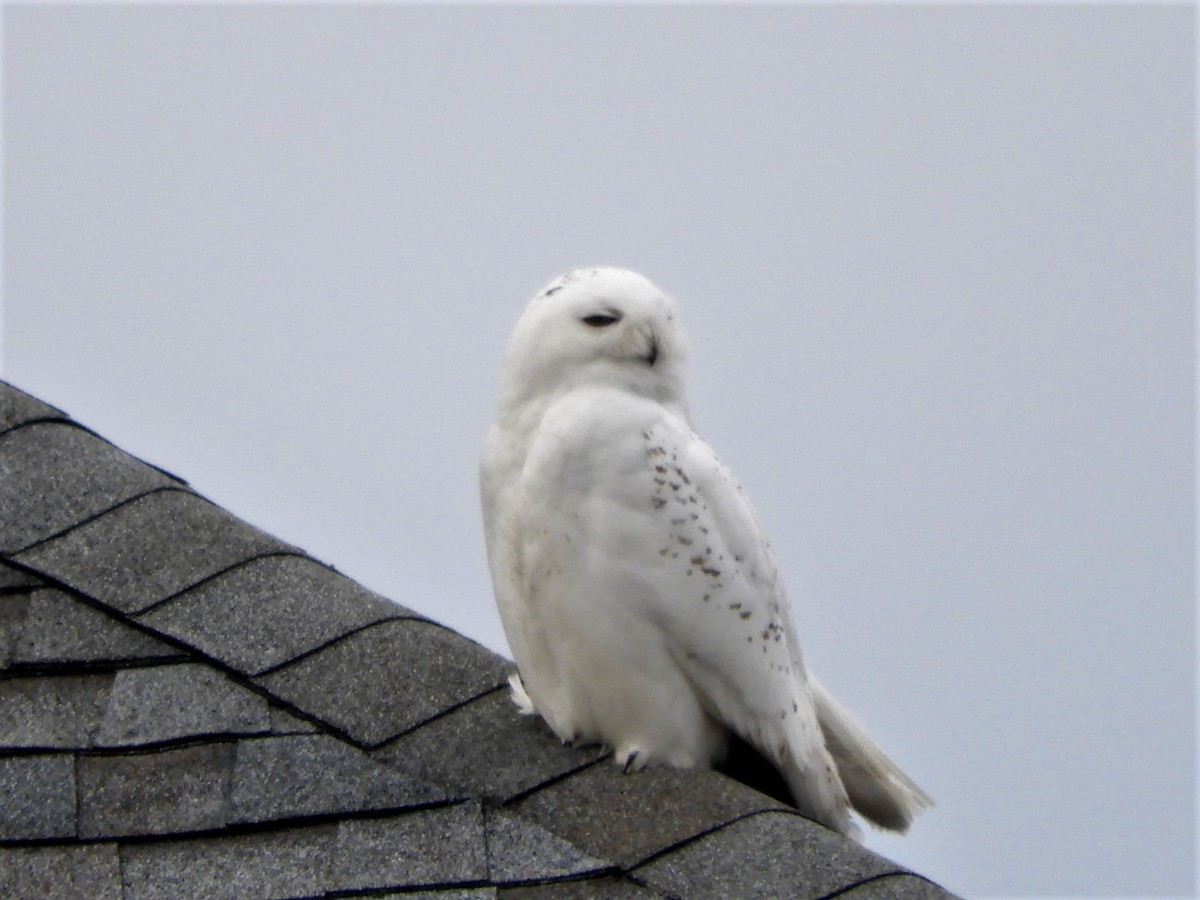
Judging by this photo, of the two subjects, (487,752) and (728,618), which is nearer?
(487,752)

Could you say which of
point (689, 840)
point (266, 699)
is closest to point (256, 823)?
point (266, 699)

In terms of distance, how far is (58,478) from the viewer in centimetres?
337

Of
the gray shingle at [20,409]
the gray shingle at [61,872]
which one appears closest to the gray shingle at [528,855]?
the gray shingle at [61,872]

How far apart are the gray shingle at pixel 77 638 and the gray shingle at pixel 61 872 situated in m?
0.33

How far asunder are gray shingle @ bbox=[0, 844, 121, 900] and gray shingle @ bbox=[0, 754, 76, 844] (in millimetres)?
28

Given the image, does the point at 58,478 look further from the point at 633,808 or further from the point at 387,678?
the point at 633,808

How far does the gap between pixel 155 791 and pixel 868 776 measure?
4.59 ft

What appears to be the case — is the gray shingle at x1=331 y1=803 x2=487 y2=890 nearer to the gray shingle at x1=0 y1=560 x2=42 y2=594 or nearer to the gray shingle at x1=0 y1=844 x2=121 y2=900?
the gray shingle at x1=0 y1=844 x2=121 y2=900

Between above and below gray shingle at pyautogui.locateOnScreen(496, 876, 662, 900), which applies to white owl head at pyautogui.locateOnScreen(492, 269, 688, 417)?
above

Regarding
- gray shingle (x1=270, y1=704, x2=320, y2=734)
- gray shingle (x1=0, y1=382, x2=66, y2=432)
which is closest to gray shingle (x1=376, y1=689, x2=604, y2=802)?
gray shingle (x1=270, y1=704, x2=320, y2=734)

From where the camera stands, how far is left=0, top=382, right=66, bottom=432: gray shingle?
3.42m

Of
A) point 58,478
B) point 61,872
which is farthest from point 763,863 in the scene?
point 58,478

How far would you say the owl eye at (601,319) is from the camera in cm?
353

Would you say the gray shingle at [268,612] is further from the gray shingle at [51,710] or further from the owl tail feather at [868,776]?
the owl tail feather at [868,776]
